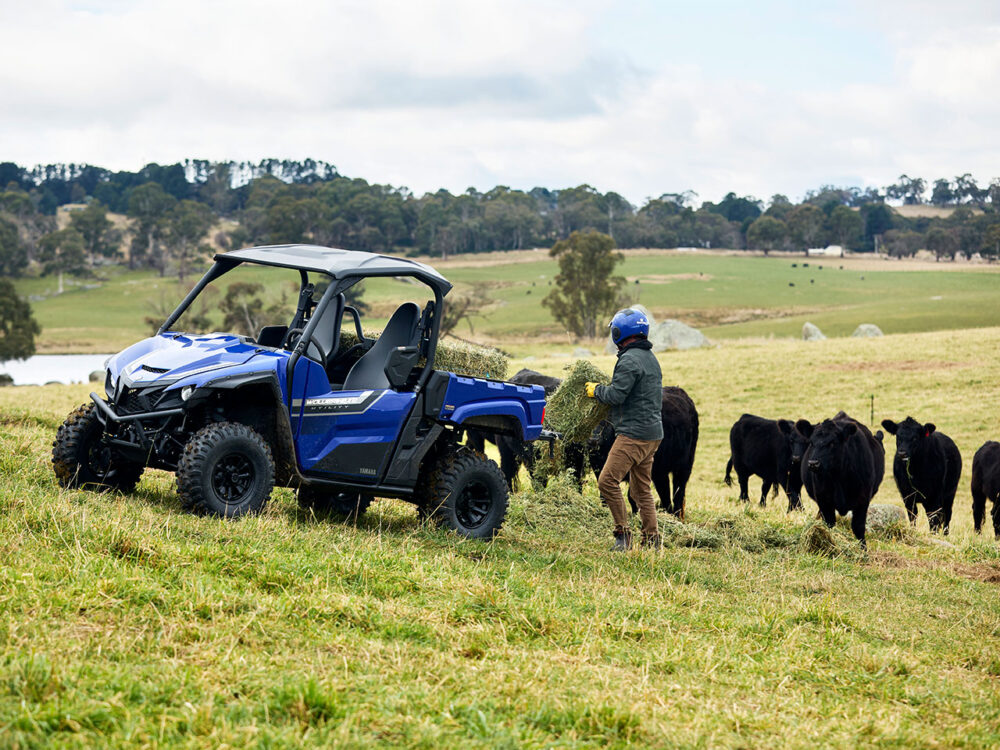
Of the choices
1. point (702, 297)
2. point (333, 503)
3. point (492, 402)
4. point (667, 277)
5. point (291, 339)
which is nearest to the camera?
point (291, 339)

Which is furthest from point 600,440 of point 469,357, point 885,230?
point 885,230

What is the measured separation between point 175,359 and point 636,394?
172 inches

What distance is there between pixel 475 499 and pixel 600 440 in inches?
164

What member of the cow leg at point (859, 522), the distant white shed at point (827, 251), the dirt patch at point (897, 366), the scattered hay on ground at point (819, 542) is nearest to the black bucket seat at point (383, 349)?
the scattered hay on ground at point (819, 542)

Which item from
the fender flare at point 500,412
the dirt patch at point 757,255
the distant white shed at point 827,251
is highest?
the distant white shed at point 827,251

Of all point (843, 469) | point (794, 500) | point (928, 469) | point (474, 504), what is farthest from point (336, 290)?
point (928, 469)

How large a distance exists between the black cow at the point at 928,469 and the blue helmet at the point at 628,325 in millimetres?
7740

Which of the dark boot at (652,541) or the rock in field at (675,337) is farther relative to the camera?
the rock in field at (675,337)

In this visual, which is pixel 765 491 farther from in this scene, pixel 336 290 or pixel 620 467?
pixel 336 290

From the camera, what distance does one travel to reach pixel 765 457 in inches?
740

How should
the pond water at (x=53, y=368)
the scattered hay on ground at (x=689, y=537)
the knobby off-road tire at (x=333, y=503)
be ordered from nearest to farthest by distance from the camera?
1. the knobby off-road tire at (x=333, y=503)
2. the scattered hay on ground at (x=689, y=537)
3. the pond water at (x=53, y=368)

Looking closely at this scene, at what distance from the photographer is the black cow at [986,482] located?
629 inches

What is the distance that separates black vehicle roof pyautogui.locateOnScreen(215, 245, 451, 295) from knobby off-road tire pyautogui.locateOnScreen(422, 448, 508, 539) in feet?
5.39

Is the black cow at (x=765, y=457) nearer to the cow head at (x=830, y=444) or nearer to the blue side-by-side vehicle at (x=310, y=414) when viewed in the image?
the cow head at (x=830, y=444)
